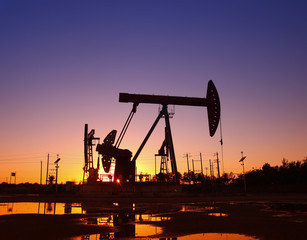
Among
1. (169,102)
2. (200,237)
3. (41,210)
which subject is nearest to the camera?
(200,237)

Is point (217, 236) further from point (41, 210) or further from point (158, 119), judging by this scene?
point (158, 119)

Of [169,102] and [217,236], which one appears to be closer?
[217,236]

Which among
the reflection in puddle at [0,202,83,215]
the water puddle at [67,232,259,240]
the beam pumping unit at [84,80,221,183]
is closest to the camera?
the water puddle at [67,232,259,240]

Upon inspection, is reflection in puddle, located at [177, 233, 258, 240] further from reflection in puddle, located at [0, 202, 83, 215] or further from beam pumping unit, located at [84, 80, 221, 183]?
beam pumping unit, located at [84, 80, 221, 183]

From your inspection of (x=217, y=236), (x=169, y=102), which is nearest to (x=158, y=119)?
(x=169, y=102)

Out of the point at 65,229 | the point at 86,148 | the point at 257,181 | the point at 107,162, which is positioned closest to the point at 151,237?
the point at 65,229

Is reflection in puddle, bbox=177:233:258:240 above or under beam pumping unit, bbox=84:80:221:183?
under

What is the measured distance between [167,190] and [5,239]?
2599 cm

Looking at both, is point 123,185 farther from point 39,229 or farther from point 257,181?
point 257,181

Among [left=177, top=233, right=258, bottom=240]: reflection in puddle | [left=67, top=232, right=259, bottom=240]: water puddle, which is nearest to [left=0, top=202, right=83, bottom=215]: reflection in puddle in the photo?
[left=67, top=232, right=259, bottom=240]: water puddle

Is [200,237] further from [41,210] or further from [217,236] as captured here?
[41,210]

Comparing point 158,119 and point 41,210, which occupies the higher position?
point 158,119

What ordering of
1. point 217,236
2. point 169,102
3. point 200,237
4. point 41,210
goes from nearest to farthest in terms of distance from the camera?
point 200,237
point 217,236
point 41,210
point 169,102

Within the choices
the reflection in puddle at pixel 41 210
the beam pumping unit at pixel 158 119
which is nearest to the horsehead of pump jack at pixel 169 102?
the beam pumping unit at pixel 158 119
